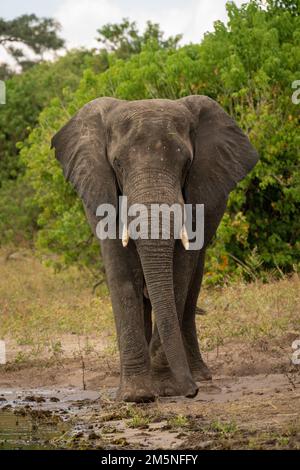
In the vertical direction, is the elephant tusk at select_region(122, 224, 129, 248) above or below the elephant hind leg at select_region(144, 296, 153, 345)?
above

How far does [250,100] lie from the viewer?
567 inches

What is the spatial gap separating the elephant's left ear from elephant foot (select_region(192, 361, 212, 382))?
1326mm

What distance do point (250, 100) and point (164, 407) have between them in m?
7.89

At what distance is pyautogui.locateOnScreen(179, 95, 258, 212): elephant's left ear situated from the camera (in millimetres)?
8078

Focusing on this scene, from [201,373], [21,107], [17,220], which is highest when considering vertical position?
[21,107]

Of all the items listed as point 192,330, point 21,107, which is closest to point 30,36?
point 21,107

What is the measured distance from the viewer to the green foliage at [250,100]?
1420 centimetres

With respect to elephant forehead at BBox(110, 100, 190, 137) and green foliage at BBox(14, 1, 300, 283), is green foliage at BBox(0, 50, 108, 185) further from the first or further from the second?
elephant forehead at BBox(110, 100, 190, 137)

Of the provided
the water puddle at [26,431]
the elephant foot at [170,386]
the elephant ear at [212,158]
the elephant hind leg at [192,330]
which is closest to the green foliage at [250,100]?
the elephant hind leg at [192,330]

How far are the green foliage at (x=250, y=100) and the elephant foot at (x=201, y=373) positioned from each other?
4818 millimetres

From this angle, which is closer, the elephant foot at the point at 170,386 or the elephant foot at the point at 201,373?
the elephant foot at the point at 170,386

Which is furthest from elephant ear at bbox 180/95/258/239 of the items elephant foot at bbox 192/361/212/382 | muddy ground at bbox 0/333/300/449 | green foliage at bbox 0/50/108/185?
green foliage at bbox 0/50/108/185

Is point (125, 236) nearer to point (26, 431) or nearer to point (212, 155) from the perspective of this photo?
point (212, 155)

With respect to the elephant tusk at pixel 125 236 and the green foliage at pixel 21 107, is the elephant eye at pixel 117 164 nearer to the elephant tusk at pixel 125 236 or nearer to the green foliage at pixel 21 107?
the elephant tusk at pixel 125 236
